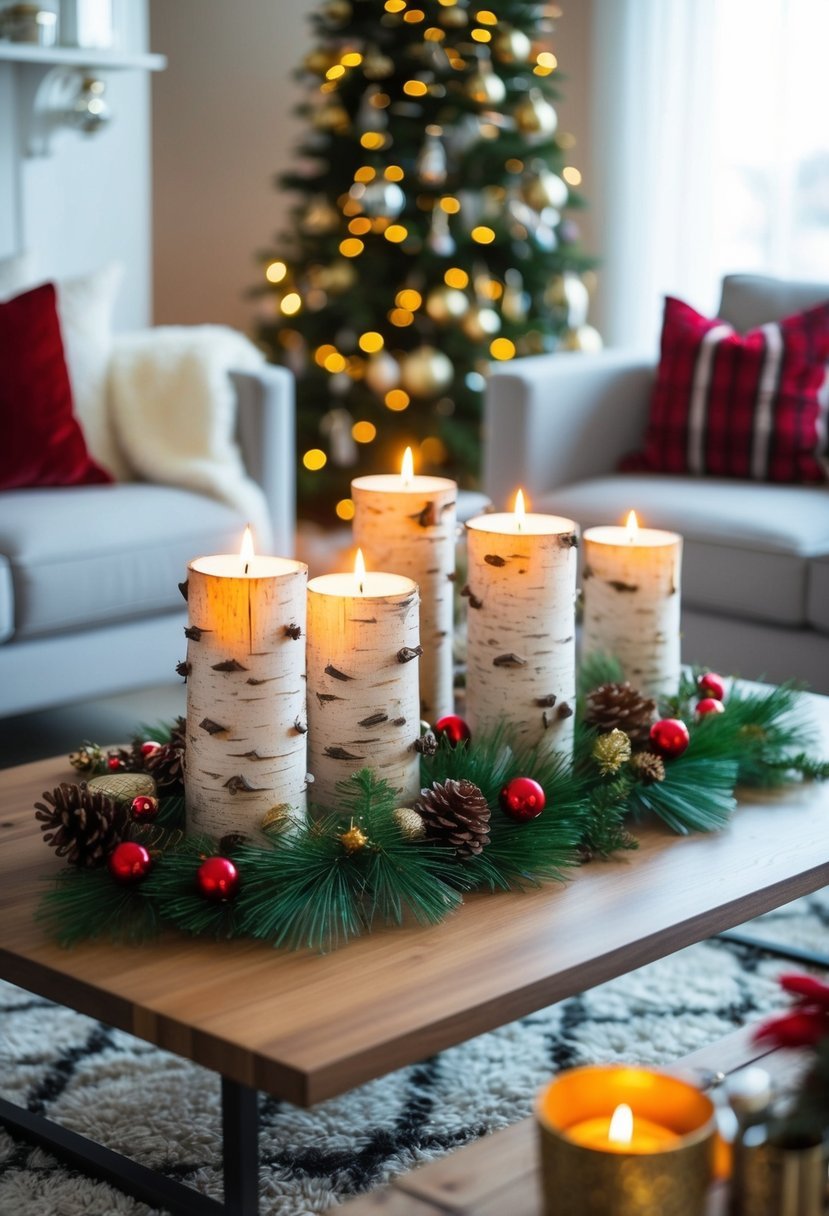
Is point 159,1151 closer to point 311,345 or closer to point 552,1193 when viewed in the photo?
point 552,1193

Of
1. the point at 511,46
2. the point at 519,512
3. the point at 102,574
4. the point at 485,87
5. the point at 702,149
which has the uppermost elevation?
the point at 511,46

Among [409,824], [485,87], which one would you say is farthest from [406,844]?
[485,87]

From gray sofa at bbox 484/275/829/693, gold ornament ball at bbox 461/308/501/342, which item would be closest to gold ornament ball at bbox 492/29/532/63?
gold ornament ball at bbox 461/308/501/342

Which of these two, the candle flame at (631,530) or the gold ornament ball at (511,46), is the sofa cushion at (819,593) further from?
the gold ornament ball at (511,46)

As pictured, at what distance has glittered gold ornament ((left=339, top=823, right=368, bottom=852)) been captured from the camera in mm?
1243

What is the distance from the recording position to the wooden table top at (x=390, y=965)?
1.03 m

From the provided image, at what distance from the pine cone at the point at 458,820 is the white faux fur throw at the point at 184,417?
1.72 metres

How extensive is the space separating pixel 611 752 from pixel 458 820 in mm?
237

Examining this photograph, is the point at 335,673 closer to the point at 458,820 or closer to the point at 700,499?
the point at 458,820

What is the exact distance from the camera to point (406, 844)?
4.21 ft

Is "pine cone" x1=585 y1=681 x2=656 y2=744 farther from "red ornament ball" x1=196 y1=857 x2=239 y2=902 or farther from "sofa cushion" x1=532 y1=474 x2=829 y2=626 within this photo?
"sofa cushion" x1=532 y1=474 x2=829 y2=626

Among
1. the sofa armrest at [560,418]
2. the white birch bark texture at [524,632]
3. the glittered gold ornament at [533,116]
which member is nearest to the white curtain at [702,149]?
the glittered gold ornament at [533,116]

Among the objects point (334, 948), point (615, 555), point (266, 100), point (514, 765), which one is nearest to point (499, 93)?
point (266, 100)

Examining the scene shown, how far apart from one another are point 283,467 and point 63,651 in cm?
64
